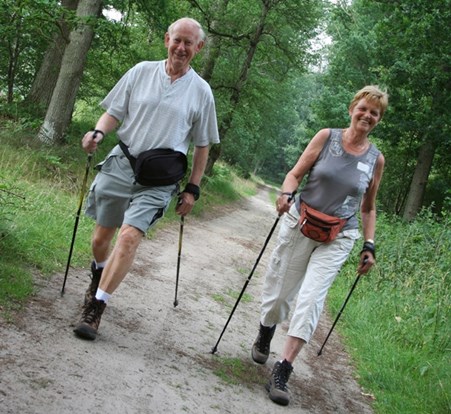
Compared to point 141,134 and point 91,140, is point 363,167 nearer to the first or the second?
point 141,134

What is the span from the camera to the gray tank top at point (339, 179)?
4.45 metres

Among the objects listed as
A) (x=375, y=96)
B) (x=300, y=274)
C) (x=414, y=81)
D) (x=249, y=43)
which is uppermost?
(x=414, y=81)

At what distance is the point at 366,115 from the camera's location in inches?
177

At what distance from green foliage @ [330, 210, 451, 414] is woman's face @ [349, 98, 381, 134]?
2.28 meters

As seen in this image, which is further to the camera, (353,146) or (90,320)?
(353,146)

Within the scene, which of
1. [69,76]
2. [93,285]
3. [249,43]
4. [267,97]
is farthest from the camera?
[267,97]

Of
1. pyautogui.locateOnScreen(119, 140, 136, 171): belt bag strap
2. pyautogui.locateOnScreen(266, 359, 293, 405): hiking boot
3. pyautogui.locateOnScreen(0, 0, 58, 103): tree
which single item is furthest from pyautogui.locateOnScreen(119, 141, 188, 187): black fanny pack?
pyautogui.locateOnScreen(0, 0, 58, 103): tree

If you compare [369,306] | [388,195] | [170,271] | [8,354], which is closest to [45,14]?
[170,271]

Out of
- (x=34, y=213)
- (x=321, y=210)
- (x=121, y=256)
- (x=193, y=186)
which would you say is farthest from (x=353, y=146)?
(x=34, y=213)

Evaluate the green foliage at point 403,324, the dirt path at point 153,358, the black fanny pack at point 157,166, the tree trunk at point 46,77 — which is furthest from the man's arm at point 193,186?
the tree trunk at point 46,77

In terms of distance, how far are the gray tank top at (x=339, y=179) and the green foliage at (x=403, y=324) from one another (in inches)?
65.6

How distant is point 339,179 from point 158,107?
4.89 feet

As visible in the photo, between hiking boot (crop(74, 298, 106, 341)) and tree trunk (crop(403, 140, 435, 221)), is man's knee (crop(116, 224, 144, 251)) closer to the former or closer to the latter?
hiking boot (crop(74, 298, 106, 341))

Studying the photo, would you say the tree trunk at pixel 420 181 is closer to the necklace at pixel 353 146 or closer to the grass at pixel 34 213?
the grass at pixel 34 213
